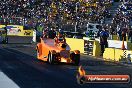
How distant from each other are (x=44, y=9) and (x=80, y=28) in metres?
8.40

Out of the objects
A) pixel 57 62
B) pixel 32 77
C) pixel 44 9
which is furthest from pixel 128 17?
pixel 32 77

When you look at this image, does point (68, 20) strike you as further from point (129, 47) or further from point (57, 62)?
point (57, 62)

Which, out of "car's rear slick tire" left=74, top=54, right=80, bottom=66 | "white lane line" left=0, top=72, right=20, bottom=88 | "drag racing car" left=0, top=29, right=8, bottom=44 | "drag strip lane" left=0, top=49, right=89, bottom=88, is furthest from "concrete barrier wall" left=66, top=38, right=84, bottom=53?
"white lane line" left=0, top=72, right=20, bottom=88

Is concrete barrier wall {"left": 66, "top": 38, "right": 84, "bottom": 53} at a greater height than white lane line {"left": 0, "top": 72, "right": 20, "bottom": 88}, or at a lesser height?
lesser

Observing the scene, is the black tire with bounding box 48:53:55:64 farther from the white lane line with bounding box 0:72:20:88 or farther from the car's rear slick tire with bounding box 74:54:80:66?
the white lane line with bounding box 0:72:20:88

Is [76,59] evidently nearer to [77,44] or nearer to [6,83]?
[6,83]

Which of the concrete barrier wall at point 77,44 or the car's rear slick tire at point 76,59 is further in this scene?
the concrete barrier wall at point 77,44

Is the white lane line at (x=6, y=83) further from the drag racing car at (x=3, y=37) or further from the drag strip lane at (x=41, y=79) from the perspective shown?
the drag racing car at (x=3, y=37)

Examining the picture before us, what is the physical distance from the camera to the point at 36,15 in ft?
171

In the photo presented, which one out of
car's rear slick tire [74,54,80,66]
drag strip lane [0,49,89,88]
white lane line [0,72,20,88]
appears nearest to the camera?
white lane line [0,72,20,88]

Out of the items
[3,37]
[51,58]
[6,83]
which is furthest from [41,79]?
[3,37]

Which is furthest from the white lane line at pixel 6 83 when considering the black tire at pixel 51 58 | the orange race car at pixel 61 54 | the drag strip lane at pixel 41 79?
the orange race car at pixel 61 54

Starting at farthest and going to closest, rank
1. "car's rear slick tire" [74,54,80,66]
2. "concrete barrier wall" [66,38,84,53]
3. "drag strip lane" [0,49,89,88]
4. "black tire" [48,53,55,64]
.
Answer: "concrete barrier wall" [66,38,84,53], "car's rear slick tire" [74,54,80,66], "black tire" [48,53,55,64], "drag strip lane" [0,49,89,88]

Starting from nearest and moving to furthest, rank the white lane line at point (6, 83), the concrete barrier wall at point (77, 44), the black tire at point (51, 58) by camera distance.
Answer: the white lane line at point (6, 83), the black tire at point (51, 58), the concrete barrier wall at point (77, 44)
